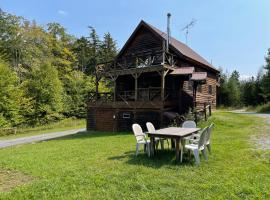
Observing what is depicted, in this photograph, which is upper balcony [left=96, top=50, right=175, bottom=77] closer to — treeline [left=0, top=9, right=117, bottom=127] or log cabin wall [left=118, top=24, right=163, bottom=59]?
log cabin wall [left=118, top=24, right=163, bottom=59]

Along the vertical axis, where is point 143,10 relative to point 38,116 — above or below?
above

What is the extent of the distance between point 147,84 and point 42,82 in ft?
55.1

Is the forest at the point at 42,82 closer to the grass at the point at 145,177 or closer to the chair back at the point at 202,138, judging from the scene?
the grass at the point at 145,177

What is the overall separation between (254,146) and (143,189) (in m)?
5.18

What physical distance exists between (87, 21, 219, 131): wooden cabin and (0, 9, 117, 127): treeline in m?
11.6

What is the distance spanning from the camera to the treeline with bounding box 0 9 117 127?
81.0 feet

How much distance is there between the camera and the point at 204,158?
632 cm

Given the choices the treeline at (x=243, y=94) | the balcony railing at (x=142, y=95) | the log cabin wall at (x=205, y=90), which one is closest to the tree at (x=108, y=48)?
the treeline at (x=243, y=94)

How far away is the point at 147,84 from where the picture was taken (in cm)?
1823

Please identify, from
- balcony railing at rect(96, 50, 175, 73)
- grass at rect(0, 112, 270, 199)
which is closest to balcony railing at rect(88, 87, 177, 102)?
balcony railing at rect(96, 50, 175, 73)

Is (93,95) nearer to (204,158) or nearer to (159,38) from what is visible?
(159,38)

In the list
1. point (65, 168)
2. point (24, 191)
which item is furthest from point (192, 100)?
point (24, 191)

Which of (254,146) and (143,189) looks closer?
(143,189)

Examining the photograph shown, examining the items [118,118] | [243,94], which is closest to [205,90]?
[118,118]
